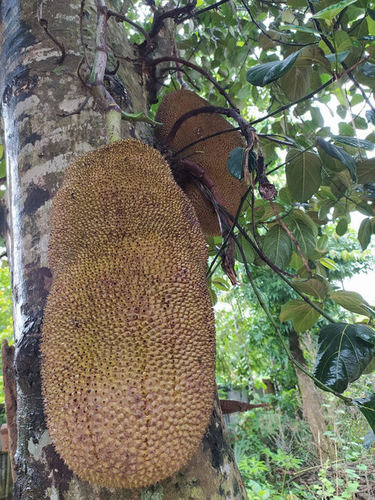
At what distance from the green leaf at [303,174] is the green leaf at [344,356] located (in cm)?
45

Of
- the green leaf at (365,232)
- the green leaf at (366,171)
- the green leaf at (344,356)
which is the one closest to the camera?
the green leaf at (344,356)

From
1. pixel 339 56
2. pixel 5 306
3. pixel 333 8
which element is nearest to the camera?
pixel 333 8

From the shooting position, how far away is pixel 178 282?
0.72 metres

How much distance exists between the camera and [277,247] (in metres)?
1.23

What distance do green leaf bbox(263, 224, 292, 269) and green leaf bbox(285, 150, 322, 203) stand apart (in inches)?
4.6

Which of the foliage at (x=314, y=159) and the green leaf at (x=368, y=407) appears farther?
the foliage at (x=314, y=159)

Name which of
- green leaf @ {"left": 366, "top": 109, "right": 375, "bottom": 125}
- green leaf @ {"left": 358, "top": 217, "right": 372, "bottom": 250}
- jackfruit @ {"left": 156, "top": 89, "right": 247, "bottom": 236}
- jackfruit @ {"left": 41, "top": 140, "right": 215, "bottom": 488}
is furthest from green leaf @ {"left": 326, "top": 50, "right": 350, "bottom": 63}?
green leaf @ {"left": 358, "top": 217, "right": 372, "bottom": 250}

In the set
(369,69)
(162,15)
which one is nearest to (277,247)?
(369,69)

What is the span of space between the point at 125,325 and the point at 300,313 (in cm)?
66

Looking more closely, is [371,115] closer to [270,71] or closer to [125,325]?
[270,71]

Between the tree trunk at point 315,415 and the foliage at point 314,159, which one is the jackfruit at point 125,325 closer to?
Answer: the foliage at point 314,159

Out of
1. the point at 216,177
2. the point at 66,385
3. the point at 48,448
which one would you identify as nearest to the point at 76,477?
the point at 48,448

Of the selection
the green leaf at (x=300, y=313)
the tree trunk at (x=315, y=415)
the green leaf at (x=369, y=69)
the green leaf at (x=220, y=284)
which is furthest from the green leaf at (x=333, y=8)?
the tree trunk at (x=315, y=415)

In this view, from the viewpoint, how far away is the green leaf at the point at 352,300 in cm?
97
